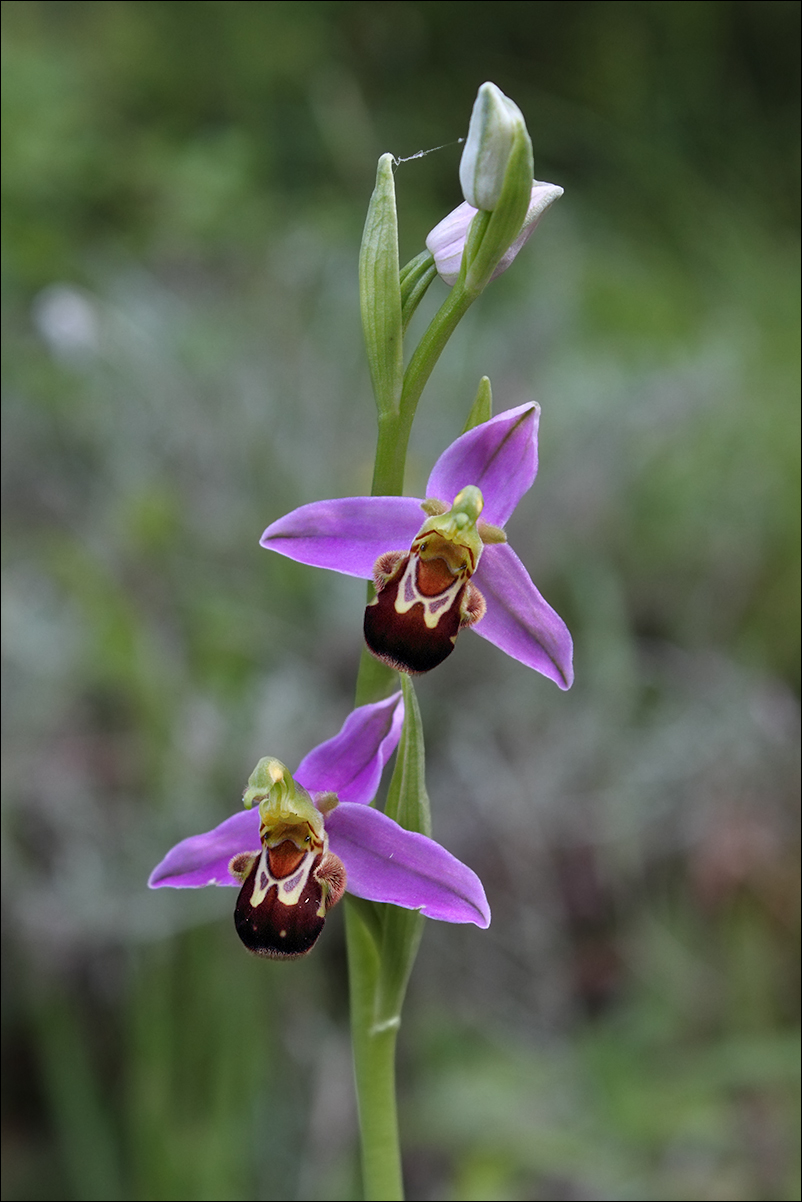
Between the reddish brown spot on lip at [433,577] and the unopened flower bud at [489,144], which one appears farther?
the reddish brown spot on lip at [433,577]

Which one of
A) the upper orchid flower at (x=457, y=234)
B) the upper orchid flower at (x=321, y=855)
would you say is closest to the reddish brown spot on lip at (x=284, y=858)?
the upper orchid flower at (x=321, y=855)

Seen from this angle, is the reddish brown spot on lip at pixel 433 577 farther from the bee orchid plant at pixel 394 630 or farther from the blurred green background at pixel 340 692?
the blurred green background at pixel 340 692

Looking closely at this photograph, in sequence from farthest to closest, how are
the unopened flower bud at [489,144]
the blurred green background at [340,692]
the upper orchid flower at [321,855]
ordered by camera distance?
1. the blurred green background at [340,692]
2. the upper orchid flower at [321,855]
3. the unopened flower bud at [489,144]

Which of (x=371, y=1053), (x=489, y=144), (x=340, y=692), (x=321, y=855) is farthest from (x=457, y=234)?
(x=340, y=692)

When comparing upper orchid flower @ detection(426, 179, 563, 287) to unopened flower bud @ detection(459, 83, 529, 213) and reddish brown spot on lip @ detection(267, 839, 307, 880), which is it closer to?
unopened flower bud @ detection(459, 83, 529, 213)

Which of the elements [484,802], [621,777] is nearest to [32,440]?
[484,802]

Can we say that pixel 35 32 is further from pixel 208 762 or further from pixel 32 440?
pixel 208 762
